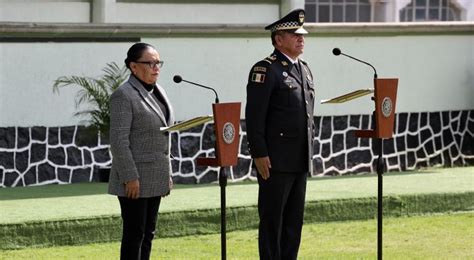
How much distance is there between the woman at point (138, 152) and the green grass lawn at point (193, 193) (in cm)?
295

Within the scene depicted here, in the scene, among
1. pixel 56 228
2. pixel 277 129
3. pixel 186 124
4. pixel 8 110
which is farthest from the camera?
pixel 8 110

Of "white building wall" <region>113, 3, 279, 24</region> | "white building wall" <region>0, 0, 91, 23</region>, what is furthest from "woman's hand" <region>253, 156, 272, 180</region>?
"white building wall" <region>113, 3, 279, 24</region>

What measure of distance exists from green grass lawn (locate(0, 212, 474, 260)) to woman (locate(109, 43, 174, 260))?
237 centimetres

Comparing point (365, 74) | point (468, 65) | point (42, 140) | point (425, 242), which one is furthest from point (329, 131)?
point (425, 242)

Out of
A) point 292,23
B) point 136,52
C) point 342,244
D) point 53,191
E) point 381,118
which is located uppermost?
point 292,23

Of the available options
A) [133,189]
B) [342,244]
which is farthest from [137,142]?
[342,244]

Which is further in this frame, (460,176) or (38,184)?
(460,176)

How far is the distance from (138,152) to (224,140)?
22.4 inches

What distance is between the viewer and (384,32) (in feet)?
62.4

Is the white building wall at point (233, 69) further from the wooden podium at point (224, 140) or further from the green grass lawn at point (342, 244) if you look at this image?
the wooden podium at point (224, 140)

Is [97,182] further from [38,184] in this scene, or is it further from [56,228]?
[56,228]

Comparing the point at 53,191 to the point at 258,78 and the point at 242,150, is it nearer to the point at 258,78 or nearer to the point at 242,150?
the point at 242,150

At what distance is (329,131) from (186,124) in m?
9.44

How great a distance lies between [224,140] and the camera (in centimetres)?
966
